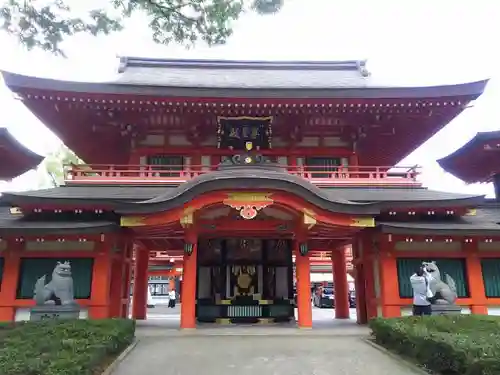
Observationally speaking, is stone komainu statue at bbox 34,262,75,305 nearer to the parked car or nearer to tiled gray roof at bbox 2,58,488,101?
tiled gray roof at bbox 2,58,488,101

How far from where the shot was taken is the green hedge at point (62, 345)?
589 centimetres

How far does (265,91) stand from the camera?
14281 mm

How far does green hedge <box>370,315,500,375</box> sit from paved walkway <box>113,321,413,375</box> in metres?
0.40

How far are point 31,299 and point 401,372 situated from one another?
34.4ft

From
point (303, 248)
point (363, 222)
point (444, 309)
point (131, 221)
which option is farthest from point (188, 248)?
point (444, 309)

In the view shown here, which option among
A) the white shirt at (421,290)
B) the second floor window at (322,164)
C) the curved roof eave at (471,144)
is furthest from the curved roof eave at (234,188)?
the curved roof eave at (471,144)

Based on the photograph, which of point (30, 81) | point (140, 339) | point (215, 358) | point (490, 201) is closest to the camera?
point (215, 358)

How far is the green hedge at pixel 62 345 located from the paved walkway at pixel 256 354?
51 centimetres

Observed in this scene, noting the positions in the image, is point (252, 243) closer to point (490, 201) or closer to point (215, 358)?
point (215, 358)

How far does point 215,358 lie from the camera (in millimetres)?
8555

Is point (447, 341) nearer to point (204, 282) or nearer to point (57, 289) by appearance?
point (57, 289)

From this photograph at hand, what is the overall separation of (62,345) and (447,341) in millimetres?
6631

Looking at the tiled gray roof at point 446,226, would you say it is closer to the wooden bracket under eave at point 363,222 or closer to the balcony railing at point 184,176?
the wooden bracket under eave at point 363,222

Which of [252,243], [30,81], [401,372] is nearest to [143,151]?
[30,81]
